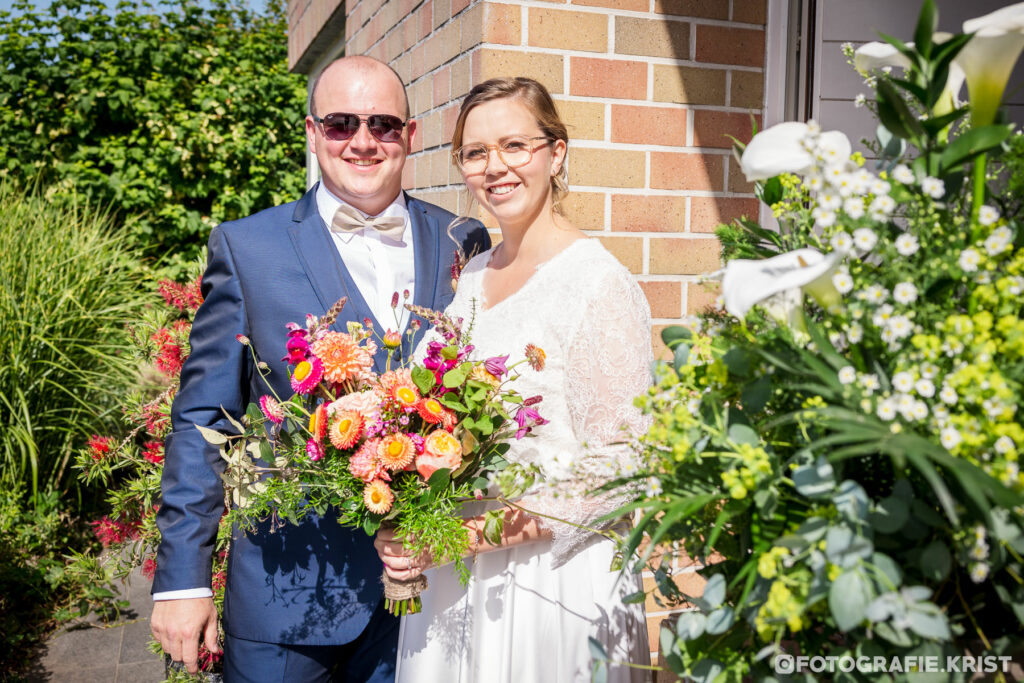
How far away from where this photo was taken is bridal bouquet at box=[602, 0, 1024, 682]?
0.85m

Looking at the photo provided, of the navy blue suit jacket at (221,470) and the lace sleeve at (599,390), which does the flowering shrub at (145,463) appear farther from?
the lace sleeve at (599,390)

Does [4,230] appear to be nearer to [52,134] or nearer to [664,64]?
[52,134]

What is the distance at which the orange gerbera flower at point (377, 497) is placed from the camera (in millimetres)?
1573

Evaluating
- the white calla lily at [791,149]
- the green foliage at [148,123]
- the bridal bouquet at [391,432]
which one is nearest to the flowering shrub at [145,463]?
the bridal bouquet at [391,432]

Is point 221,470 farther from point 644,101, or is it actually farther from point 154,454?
point 644,101

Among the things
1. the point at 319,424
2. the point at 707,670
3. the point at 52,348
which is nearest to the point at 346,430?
the point at 319,424

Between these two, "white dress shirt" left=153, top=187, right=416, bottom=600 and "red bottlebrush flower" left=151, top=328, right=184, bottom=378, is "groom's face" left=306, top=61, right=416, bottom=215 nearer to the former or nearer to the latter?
"white dress shirt" left=153, top=187, right=416, bottom=600

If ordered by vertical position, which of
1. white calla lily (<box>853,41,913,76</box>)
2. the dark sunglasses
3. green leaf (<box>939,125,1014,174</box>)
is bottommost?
green leaf (<box>939,125,1014,174</box>)

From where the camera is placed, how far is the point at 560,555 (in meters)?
1.98

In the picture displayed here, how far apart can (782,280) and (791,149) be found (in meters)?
0.22

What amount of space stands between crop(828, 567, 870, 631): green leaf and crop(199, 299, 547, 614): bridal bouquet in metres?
0.91

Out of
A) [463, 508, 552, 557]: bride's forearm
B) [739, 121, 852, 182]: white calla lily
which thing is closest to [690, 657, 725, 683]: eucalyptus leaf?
[739, 121, 852, 182]: white calla lily

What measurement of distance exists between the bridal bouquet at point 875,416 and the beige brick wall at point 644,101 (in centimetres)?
164

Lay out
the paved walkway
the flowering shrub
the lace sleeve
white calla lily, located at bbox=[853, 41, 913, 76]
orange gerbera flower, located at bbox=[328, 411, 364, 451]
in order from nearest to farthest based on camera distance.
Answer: white calla lily, located at bbox=[853, 41, 913, 76], orange gerbera flower, located at bbox=[328, 411, 364, 451], the lace sleeve, the flowering shrub, the paved walkway
